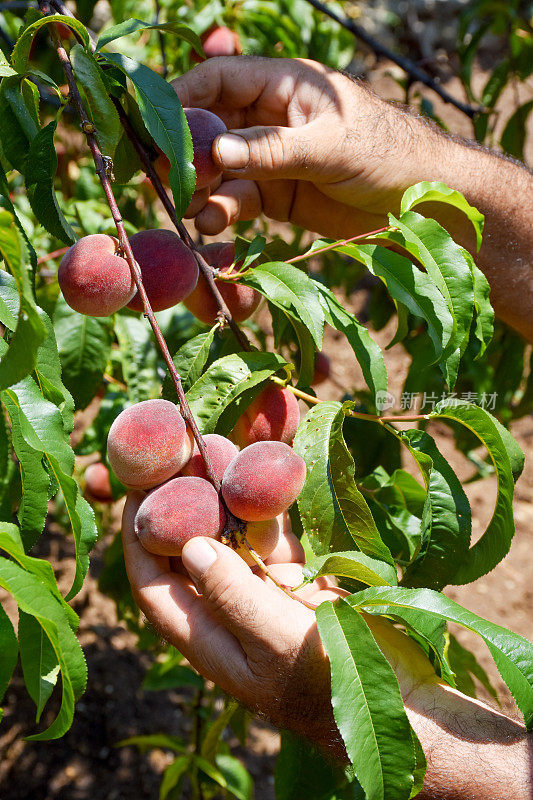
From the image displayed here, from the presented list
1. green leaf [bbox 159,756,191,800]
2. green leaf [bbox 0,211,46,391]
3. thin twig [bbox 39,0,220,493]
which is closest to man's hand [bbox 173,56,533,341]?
thin twig [bbox 39,0,220,493]

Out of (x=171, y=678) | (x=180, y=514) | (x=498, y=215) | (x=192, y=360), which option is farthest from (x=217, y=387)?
(x=171, y=678)

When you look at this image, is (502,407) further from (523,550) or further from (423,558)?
(523,550)

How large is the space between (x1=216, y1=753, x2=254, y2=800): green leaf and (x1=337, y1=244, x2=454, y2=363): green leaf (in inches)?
52.6

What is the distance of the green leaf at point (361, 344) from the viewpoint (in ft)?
3.25

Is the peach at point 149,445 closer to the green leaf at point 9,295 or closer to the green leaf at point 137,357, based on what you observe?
the green leaf at point 9,295

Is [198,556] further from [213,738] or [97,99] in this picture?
[213,738]

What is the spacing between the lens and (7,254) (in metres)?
0.58

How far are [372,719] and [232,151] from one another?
0.88m

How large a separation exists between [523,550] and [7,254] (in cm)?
355

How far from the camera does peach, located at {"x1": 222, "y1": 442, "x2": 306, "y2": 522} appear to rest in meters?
0.84

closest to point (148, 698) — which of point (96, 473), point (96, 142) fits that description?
point (96, 473)

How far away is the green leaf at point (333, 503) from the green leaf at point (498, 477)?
166 millimetres

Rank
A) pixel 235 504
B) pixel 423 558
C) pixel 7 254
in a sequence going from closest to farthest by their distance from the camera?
1. pixel 7 254
2. pixel 235 504
3. pixel 423 558

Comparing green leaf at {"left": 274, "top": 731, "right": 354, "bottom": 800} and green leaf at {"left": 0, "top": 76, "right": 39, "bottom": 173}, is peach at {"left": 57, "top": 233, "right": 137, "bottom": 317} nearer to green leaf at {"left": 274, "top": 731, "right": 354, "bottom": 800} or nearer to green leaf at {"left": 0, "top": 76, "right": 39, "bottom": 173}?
green leaf at {"left": 0, "top": 76, "right": 39, "bottom": 173}
